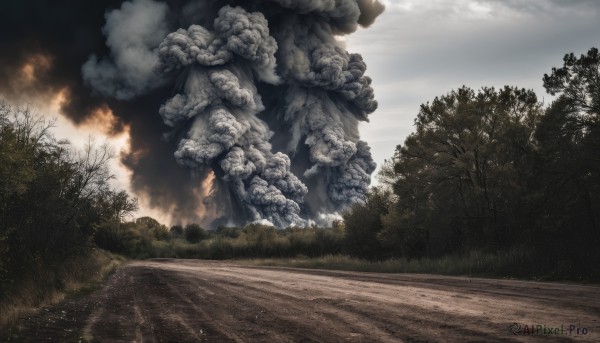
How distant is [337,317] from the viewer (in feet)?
29.4

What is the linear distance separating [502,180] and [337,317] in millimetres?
19054

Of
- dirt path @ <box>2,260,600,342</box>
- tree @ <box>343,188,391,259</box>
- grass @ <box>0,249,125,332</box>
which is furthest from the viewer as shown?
tree @ <box>343,188,391,259</box>

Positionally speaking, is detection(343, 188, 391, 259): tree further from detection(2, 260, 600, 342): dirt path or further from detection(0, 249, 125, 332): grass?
detection(2, 260, 600, 342): dirt path

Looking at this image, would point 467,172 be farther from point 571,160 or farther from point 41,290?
point 41,290

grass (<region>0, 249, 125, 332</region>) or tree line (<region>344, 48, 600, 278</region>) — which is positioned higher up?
tree line (<region>344, 48, 600, 278</region>)

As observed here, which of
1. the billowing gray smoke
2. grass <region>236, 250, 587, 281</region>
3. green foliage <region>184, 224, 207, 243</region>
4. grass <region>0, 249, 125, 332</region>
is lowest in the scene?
grass <region>0, 249, 125, 332</region>

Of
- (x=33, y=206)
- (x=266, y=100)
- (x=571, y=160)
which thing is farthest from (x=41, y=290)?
(x=266, y=100)

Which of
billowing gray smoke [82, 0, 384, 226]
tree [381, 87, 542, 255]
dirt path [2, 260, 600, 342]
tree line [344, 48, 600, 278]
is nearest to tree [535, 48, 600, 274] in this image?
tree line [344, 48, 600, 278]

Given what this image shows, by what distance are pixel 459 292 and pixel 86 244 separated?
17946 millimetres

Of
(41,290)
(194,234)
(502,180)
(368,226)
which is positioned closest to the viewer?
(41,290)

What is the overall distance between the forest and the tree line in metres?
0.06

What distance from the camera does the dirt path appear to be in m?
7.13

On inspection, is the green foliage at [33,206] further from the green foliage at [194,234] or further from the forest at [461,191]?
the green foliage at [194,234]

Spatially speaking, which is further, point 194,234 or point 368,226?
point 194,234
